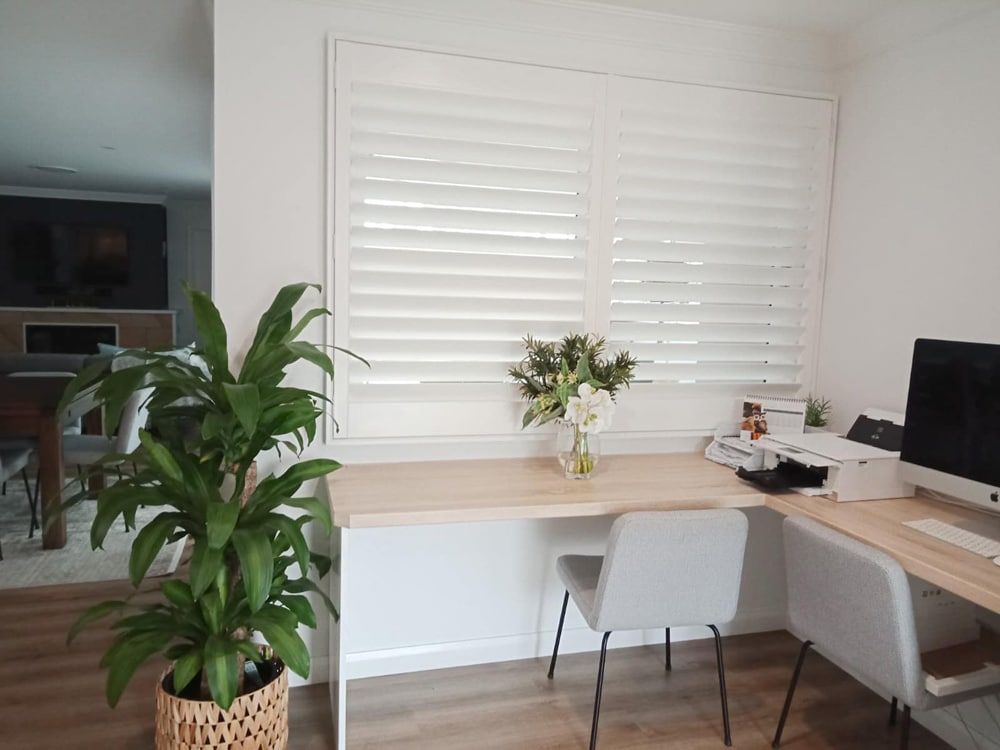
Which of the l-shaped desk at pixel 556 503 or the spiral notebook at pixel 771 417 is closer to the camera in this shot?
the l-shaped desk at pixel 556 503

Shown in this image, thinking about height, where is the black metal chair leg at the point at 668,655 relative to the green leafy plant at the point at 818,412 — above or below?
below

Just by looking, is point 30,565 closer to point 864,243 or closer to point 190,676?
point 190,676

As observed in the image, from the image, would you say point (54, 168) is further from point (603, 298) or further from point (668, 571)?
point (668, 571)

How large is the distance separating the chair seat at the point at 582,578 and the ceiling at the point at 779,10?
6.34 feet

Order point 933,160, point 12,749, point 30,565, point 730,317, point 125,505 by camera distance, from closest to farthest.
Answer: point 125,505 < point 12,749 < point 933,160 < point 730,317 < point 30,565

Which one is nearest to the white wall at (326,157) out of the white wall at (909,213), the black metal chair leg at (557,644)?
the black metal chair leg at (557,644)

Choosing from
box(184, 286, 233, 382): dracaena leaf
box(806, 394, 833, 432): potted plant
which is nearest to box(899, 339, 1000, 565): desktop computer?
box(806, 394, 833, 432): potted plant

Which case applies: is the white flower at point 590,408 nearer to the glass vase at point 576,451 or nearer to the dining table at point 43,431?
the glass vase at point 576,451

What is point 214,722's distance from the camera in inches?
71.5

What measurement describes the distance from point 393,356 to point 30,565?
2.45 m

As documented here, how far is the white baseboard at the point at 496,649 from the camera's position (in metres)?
2.57

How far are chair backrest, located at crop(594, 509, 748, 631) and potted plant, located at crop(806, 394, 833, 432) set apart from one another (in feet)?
2.91

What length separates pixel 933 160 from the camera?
7.86ft

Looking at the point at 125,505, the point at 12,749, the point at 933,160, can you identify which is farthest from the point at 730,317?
the point at 12,749
